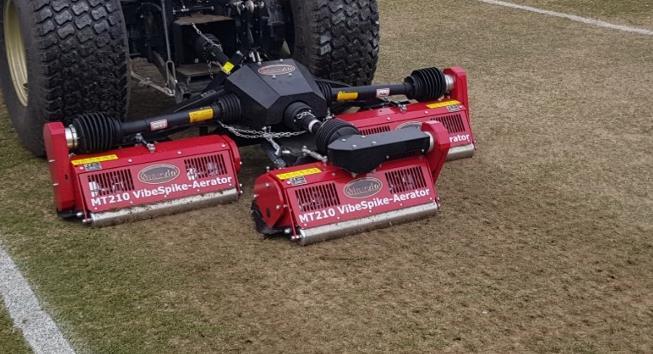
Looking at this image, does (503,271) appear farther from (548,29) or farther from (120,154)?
(548,29)

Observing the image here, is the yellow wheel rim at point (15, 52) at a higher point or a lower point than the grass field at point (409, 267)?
higher

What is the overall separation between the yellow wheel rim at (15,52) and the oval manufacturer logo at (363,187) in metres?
2.56

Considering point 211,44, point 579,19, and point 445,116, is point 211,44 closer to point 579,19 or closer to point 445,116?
point 445,116

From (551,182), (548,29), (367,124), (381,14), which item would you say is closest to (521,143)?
(551,182)

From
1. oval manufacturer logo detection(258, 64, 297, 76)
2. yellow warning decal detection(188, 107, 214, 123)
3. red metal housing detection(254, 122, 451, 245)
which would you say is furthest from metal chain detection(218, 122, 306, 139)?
red metal housing detection(254, 122, 451, 245)

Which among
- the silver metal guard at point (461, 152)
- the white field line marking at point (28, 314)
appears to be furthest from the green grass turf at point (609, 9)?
the white field line marking at point (28, 314)

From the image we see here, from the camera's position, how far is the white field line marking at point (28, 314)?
150 inches

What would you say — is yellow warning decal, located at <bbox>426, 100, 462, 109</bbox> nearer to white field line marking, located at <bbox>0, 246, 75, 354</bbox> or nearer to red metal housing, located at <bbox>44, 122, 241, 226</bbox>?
red metal housing, located at <bbox>44, 122, 241, 226</bbox>

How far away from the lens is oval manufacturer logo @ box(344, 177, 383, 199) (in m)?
4.78

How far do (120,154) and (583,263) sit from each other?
8.47 feet

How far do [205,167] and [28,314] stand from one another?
1433mm

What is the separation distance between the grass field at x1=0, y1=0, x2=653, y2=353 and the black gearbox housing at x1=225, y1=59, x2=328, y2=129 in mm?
520

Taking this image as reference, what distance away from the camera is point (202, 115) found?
521 centimetres

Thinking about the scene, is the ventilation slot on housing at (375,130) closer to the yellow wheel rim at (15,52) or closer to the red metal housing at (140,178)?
the red metal housing at (140,178)
